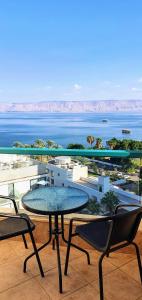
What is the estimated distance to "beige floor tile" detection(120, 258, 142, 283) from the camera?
233cm

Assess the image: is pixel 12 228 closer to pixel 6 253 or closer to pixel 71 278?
pixel 6 253

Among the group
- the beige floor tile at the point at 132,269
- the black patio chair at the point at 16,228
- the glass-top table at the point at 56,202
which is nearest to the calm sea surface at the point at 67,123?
the glass-top table at the point at 56,202

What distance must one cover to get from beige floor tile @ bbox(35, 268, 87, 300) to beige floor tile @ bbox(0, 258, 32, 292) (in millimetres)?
160

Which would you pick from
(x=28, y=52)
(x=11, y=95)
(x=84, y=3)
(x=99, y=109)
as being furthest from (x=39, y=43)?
(x=84, y=3)

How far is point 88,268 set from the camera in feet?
8.09

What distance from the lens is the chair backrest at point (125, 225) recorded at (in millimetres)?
1799

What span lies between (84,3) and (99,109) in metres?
10.7

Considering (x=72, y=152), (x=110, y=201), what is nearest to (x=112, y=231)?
(x=110, y=201)

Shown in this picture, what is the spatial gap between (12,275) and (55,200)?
2.78ft

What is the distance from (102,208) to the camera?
9.26 ft

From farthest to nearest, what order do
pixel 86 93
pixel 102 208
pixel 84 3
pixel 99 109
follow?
pixel 86 93 < pixel 99 109 < pixel 84 3 < pixel 102 208

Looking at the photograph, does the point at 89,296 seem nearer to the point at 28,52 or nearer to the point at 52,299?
the point at 52,299

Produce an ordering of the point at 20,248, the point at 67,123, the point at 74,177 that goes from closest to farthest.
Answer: the point at 74,177
the point at 20,248
the point at 67,123

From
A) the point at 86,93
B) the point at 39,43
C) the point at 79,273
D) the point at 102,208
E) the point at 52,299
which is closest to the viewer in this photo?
the point at 52,299
